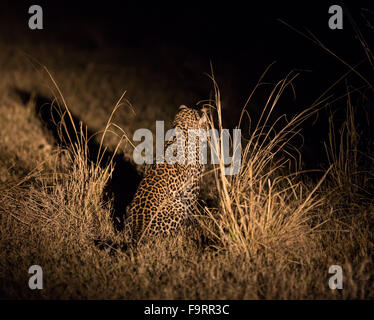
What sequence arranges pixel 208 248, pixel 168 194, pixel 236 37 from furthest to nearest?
pixel 236 37 → pixel 168 194 → pixel 208 248

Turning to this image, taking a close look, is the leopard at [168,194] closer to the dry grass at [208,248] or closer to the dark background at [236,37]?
the dry grass at [208,248]

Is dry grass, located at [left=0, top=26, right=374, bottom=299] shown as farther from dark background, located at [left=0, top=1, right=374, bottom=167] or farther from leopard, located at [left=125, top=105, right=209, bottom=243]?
dark background, located at [left=0, top=1, right=374, bottom=167]

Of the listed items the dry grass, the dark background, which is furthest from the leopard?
the dark background

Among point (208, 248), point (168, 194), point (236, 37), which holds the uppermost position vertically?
point (236, 37)

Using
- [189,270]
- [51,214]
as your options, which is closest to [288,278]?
[189,270]

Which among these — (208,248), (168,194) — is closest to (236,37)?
(168,194)

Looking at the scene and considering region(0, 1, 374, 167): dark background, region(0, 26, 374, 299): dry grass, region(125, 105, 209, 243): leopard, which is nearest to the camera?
region(0, 26, 374, 299): dry grass

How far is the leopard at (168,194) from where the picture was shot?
3.84 meters

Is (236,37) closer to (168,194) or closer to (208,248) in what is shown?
(168,194)

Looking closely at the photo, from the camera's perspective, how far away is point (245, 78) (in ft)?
31.2

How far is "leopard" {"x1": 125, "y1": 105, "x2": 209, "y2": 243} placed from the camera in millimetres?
3838

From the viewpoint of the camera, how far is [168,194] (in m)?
4.00

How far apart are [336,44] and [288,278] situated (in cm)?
679

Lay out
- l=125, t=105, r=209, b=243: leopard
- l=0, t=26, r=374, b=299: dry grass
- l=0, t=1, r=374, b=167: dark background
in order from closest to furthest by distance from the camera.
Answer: l=0, t=26, r=374, b=299: dry grass, l=125, t=105, r=209, b=243: leopard, l=0, t=1, r=374, b=167: dark background
